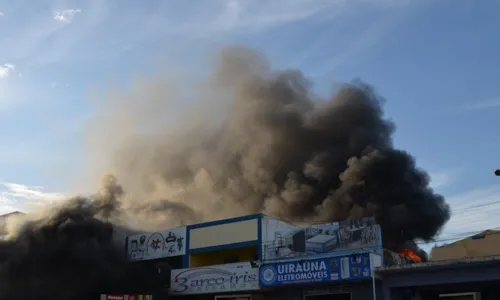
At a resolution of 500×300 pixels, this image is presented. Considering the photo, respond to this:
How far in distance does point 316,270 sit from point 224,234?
9.15 metres

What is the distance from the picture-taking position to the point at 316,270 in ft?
112

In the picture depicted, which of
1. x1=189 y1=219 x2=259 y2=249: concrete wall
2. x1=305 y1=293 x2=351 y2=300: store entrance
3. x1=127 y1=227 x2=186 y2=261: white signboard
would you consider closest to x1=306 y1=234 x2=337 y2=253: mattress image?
x1=305 y1=293 x2=351 y2=300: store entrance

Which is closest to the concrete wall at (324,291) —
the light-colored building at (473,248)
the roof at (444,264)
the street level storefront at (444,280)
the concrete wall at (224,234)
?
the street level storefront at (444,280)

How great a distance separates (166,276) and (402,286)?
19.6 m

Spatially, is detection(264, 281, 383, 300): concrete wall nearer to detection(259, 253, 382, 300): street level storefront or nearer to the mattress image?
detection(259, 253, 382, 300): street level storefront

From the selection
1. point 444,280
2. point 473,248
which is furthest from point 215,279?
point 473,248

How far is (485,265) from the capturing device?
28.8 m

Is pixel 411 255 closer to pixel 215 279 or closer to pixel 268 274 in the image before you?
pixel 268 274

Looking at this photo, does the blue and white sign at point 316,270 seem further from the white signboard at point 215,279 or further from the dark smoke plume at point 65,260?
the dark smoke plume at point 65,260

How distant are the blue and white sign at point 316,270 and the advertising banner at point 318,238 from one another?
3.53 ft

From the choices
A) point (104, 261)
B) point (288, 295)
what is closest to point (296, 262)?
point (288, 295)

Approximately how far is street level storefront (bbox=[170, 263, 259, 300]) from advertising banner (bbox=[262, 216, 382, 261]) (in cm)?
176

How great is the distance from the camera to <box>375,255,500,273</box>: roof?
28041 mm

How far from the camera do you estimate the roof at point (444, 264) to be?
28041 mm
